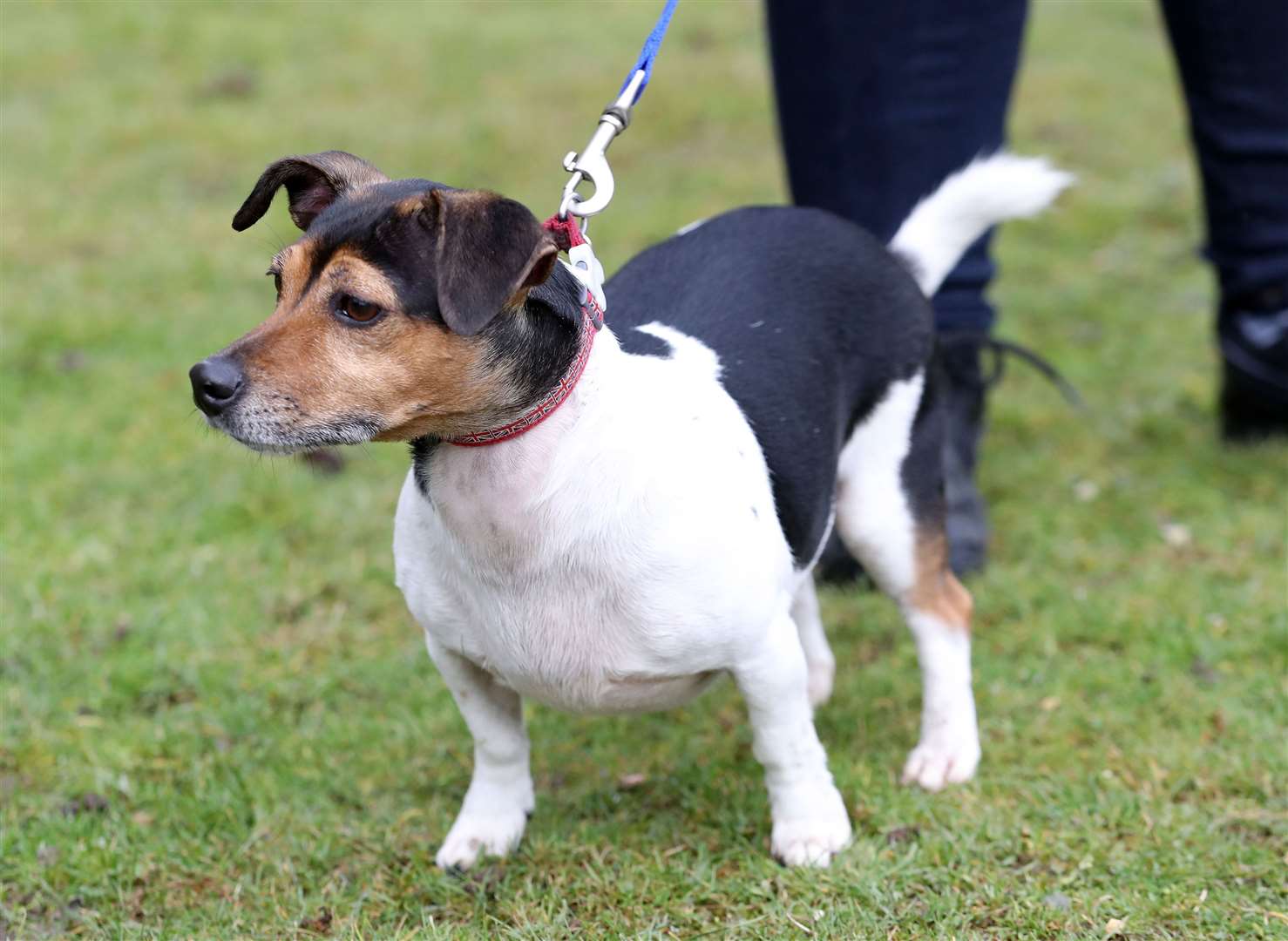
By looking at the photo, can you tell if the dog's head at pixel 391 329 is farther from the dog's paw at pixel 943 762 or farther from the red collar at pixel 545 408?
the dog's paw at pixel 943 762

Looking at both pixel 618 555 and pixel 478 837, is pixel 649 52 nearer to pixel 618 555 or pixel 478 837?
pixel 618 555

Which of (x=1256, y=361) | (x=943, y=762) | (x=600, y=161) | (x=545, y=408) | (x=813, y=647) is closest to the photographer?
(x=545, y=408)

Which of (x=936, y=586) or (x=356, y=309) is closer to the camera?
(x=356, y=309)

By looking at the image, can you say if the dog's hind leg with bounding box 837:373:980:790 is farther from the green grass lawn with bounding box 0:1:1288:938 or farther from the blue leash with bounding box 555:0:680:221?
the blue leash with bounding box 555:0:680:221

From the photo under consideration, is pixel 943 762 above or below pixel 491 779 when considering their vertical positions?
below

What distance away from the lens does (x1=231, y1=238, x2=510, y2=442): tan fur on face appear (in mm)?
2367

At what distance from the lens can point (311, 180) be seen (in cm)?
274

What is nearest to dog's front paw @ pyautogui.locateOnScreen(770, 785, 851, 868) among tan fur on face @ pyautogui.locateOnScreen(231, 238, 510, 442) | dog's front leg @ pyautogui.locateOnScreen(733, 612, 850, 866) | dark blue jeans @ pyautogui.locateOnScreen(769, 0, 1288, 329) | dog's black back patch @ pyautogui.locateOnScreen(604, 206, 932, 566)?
dog's front leg @ pyautogui.locateOnScreen(733, 612, 850, 866)

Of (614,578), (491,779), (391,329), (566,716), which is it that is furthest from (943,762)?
(391,329)

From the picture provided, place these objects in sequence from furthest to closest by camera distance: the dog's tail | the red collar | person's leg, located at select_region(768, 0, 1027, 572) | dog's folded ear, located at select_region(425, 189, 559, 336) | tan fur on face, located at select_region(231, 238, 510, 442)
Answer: person's leg, located at select_region(768, 0, 1027, 572) → the dog's tail → the red collar → tan fur on face, located at select_region(231, 238, 510, 442) → dog's folded ear, located at select_region(425, 189, 559, 336)

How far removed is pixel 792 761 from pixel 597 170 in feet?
4.30

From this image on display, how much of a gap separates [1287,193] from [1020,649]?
1.90m

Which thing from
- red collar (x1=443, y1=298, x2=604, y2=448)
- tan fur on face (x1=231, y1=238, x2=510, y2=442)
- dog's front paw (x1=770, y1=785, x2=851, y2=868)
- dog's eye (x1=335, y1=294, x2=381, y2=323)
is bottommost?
dog's front paw (x1=770, y1=785, x2=851, y2=868)

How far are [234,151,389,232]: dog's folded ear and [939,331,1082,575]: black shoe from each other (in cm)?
223
